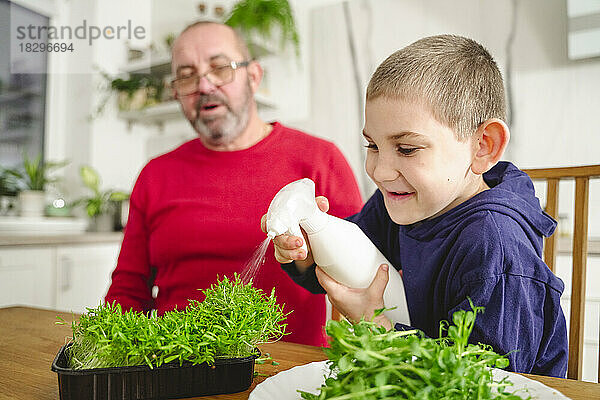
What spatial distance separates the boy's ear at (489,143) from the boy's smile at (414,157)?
1cm

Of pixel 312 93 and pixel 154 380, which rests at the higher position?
pixel 312 93

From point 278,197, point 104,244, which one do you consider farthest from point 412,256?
point 104,244

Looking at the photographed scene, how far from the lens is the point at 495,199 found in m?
0.83

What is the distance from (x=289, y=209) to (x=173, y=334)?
27cm

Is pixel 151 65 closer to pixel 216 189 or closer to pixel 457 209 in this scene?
pixel 216 189

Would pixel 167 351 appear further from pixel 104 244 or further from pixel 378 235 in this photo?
pixel 104 244

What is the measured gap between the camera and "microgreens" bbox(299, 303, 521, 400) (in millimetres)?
411

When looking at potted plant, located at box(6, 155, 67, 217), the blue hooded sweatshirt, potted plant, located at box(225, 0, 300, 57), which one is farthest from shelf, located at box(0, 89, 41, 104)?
the blue hooded sweatshirt

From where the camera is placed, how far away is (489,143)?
85 centimetres

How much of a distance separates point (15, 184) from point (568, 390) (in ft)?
10.1

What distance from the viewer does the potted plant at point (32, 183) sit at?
2.80 meters

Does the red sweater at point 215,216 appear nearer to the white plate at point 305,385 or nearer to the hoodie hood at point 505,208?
the hoodie hood at point 505,208

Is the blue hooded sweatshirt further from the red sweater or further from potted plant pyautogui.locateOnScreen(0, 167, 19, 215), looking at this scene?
potted plant pyautogui.locateOnScreen(0, 167, 19, 215)

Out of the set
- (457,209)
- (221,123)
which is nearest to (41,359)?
(457,209)
